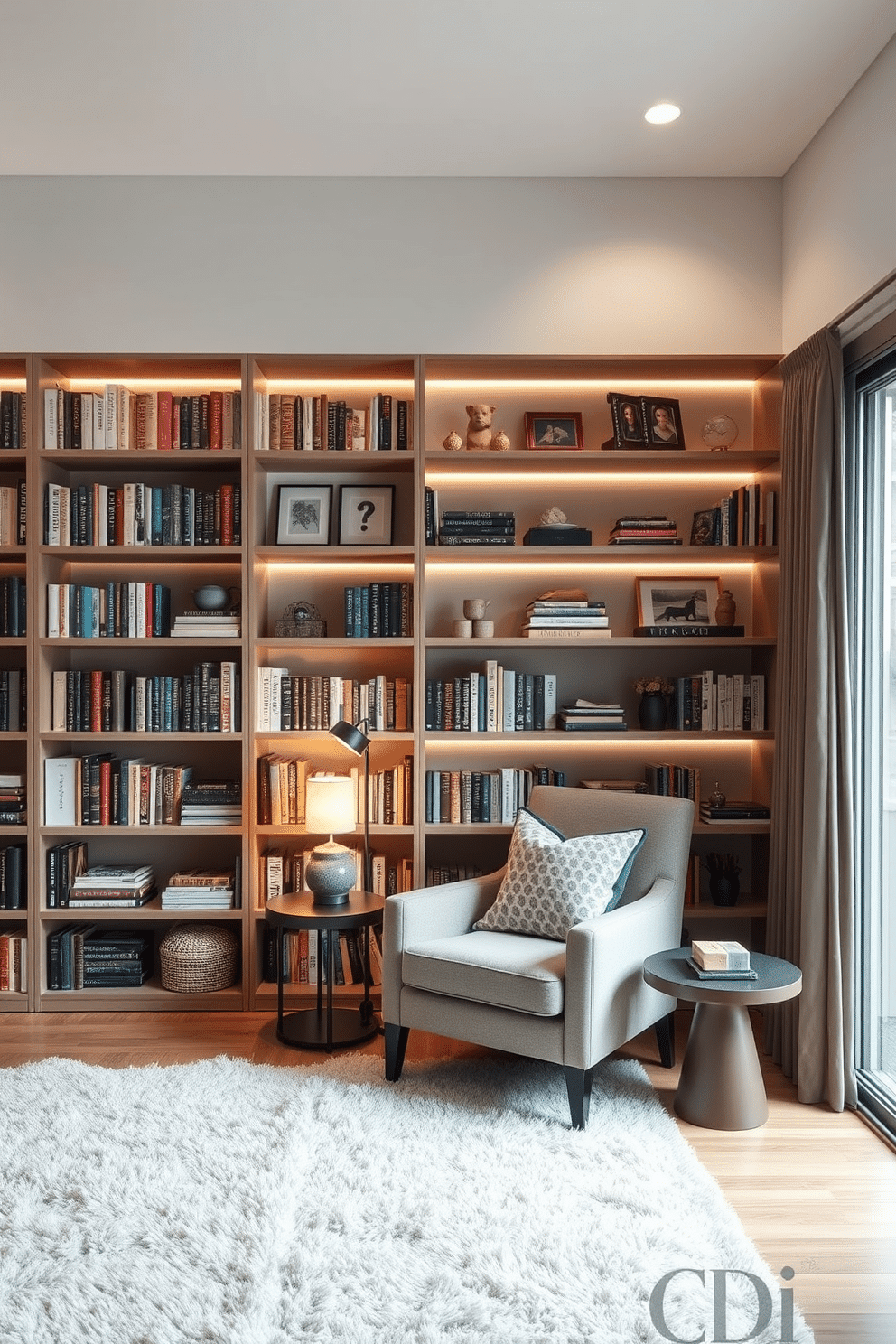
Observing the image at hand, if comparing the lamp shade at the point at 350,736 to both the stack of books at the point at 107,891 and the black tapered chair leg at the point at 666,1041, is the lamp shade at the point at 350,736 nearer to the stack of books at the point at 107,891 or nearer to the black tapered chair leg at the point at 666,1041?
the stack of books at the point at 107,891

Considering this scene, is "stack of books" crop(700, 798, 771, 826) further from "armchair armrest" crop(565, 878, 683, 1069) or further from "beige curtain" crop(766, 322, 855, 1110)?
"armchair armrest" crop(565, 878, 683, 1069)

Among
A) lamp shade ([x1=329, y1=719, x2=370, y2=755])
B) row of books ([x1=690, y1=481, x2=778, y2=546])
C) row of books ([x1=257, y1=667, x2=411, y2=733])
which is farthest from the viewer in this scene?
row of books ([x1=257, y1=667, x2=411, y2=733])

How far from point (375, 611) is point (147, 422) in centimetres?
115

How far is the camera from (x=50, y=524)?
159 inches

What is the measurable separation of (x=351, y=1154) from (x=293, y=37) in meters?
3.16

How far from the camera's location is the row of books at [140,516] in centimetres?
404

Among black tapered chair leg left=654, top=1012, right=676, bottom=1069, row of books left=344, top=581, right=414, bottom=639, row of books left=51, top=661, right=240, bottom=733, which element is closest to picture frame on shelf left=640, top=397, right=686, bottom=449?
row of books left=344, top=581, right=414, bottom=639

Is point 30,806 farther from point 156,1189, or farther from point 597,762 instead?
point 597,762

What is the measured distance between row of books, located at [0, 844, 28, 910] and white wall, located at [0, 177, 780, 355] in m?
1.96

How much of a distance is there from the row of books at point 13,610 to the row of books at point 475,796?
5.50 feet

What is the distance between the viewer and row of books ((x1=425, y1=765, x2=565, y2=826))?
404 centimetres

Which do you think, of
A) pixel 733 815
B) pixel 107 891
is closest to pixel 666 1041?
pixel 733 815

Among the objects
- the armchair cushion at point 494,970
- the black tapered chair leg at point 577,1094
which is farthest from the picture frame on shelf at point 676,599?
the black tapered chair leg at point 577,1094

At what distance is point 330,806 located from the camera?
362 cm
